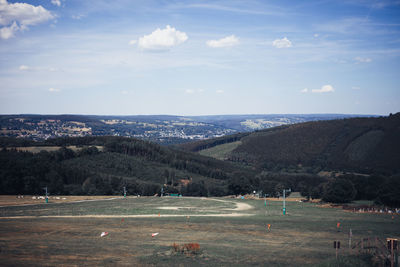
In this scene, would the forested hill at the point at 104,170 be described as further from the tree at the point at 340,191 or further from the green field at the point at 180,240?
the green field at the point at 180,240

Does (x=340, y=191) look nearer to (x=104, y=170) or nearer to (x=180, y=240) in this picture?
(x=180, y=240)

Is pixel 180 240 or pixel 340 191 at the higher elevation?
pixel 180 240

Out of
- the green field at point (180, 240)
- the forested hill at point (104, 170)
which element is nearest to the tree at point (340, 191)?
the green field at point (180, 240)

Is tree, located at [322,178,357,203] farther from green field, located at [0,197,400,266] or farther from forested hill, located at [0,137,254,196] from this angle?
forested hill, located at [0,137,254,196]

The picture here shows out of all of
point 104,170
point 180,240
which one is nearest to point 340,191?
point 180,240

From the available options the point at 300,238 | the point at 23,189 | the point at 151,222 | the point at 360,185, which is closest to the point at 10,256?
the point at 151,222

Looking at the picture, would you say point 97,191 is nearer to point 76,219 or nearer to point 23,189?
point 23,189
